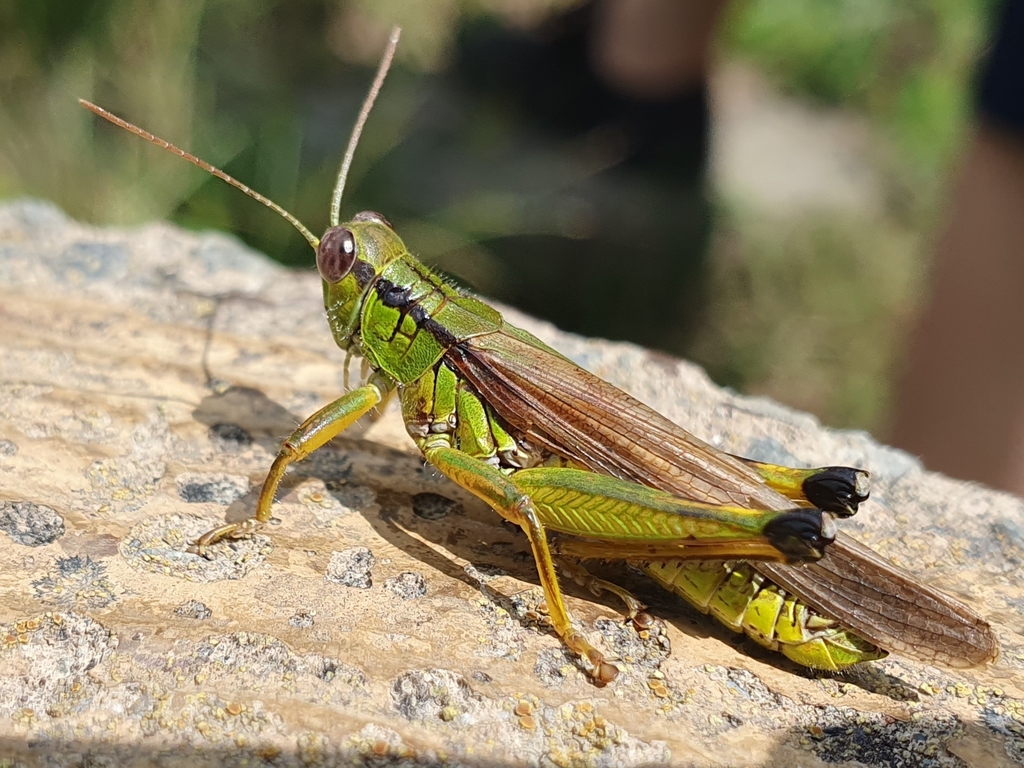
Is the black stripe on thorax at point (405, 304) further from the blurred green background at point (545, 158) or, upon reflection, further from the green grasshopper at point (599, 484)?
the blurred green background at point (545, 158)

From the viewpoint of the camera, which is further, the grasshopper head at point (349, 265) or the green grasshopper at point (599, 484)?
the grasshopper head at point (349, 265)

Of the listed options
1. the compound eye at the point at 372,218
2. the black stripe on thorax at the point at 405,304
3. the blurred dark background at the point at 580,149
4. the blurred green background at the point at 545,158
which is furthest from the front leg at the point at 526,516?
the blurred dark background at the point at 580,149

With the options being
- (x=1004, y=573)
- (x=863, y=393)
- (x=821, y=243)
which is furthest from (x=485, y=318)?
(x=821, y=243)

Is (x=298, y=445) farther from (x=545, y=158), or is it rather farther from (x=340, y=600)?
(x=545, y=158)

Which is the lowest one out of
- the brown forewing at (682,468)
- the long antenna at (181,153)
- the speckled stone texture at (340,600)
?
the speckled stone texture at (340,600)

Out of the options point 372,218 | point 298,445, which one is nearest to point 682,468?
point 298,445

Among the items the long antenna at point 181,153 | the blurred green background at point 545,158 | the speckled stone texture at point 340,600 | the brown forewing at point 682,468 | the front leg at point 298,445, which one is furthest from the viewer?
the blurred green background at point 545,158

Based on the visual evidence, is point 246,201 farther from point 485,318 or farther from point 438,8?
point 438,8
